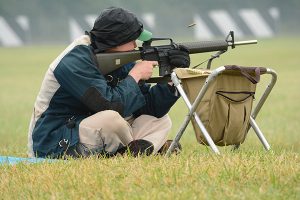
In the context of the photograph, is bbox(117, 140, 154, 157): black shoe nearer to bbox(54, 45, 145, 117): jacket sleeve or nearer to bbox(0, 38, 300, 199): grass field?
bbox(54, 45, 145, 117): jacket sleeve

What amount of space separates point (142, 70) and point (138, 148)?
22.1 inches

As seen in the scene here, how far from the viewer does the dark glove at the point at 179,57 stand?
6465 mm

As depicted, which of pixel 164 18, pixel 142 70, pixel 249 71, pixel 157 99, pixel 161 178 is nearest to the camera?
pixel 161 178

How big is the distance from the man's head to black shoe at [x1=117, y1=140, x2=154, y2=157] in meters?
0.72

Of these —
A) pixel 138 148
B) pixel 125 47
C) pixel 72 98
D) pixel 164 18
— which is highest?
pixel 125 47

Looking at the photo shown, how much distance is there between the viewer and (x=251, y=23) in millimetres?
49969

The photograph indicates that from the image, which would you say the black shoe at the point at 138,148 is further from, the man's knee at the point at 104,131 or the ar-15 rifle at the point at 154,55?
the ar-15 rifle at the point at 154,55

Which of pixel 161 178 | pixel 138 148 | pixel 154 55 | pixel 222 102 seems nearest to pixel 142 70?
pixel 154 55

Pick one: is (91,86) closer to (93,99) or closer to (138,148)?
(93,99)

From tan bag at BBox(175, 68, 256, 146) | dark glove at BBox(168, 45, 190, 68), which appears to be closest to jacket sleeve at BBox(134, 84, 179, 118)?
dark glove at BBox(168, 45, 190, 68)

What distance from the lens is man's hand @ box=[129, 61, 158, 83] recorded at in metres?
6.38

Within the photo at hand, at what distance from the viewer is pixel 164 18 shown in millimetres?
49406

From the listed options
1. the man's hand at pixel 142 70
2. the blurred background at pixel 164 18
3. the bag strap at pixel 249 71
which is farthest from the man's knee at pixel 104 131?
the blurred background at pixel 164 18

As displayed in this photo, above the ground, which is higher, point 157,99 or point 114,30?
point 114,30
